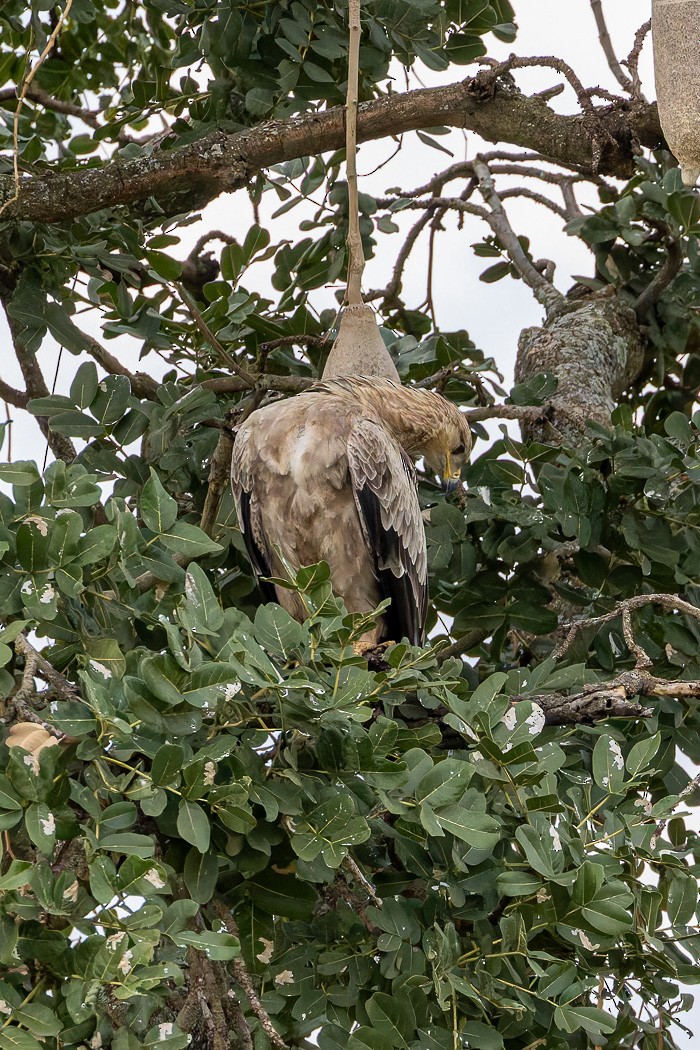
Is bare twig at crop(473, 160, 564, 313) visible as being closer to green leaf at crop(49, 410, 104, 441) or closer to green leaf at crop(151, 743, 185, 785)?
green leaf at crop(49, 410, 104, 441)

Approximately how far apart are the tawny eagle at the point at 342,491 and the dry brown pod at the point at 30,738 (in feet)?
3.54

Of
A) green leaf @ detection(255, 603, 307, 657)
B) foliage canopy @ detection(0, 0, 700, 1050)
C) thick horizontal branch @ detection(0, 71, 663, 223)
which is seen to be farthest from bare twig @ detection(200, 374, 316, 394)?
green leaf @ detection(255, 603, 307, 657)

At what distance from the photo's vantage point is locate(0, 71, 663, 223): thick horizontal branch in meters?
2.95

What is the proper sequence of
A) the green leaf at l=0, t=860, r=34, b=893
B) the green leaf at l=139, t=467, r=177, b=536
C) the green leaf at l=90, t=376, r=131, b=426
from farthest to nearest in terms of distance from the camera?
the green leaf at l=90, t=376, r=131, b=426
the green leaf at l=139, t=467, r=177, b=536
the green leaf at l=0, t=860, r=34, b=893

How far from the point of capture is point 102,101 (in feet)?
13.2

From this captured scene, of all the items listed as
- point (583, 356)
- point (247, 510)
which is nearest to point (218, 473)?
point (247, 510)

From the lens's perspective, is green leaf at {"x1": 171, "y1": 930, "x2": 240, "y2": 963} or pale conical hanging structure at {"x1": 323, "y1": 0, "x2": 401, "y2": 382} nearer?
green leaf at {"x1": 171, "y1": 930, "x2": 240, "y2": 963}

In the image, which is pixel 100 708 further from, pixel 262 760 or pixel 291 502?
pixel 291 502

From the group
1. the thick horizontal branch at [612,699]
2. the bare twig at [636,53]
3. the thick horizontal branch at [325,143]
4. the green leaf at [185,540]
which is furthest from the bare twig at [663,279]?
the green leaf at [185,540]

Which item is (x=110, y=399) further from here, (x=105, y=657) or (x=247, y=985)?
(x=247, y=985)

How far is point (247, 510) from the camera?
284cm

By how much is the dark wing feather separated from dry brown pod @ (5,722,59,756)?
1.11m

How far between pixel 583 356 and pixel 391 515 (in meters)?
1.21

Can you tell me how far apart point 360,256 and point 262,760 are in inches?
51.2
